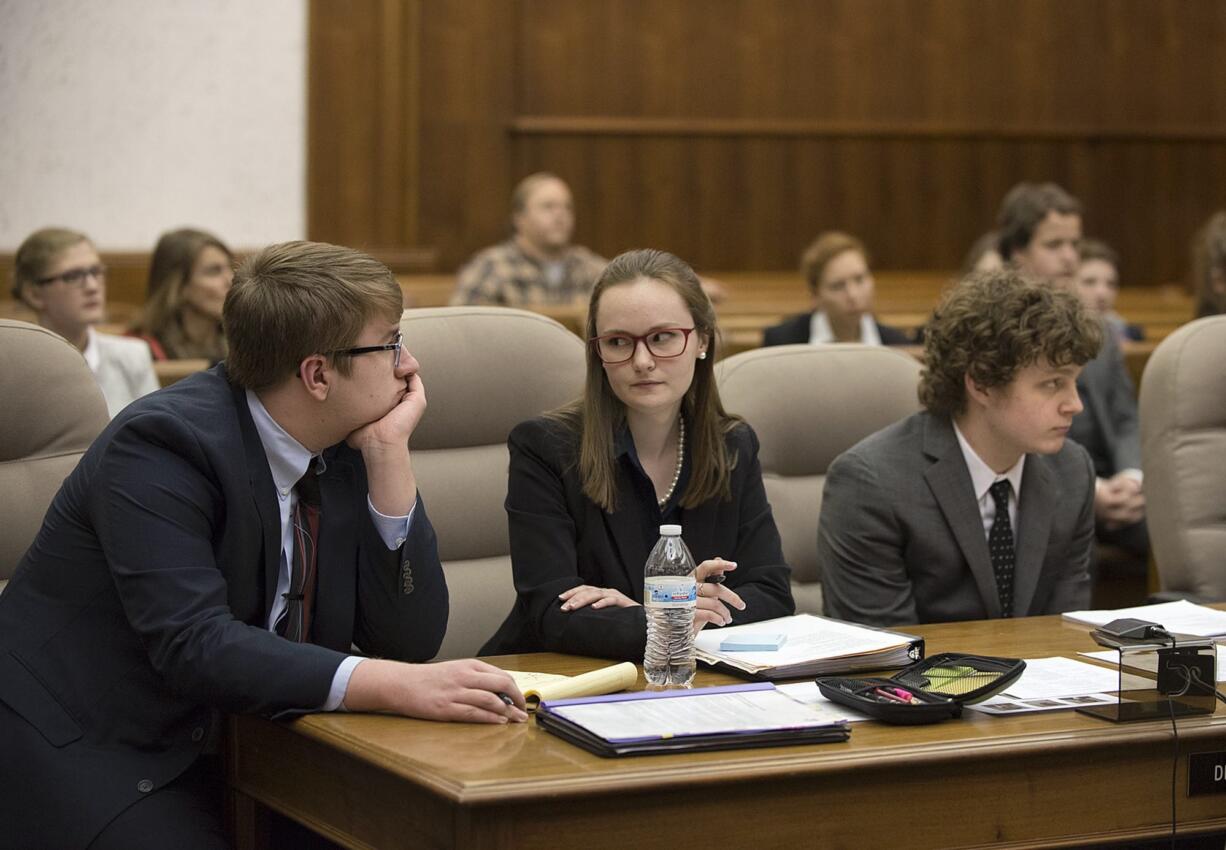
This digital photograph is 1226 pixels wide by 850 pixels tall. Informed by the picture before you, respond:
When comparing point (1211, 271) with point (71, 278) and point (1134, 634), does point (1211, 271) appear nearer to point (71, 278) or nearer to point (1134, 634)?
point (1134, 634)

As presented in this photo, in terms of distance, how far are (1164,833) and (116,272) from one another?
503 centimetres

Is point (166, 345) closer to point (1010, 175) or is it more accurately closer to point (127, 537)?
point (127, 537)

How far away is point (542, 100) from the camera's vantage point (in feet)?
22.9

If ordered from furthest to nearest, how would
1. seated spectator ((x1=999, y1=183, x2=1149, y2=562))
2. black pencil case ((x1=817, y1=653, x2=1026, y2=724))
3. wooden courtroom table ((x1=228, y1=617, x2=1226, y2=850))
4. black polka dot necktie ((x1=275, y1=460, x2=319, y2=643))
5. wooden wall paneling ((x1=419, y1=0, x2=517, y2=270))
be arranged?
wooden wall paneling ((x1=419, y1=0, x2=517, y2=270))
seated spectator ((x1=999, y1=183, x2=1149, y2=562))
black polka dot necktie ((x1=275, y1=460, x2=319, y2=643))
black pencil case ((x1=817, y1=653, x2=1026, y2=724))
wooden courtroom table ((x1=228, y1=617, x2=1226, y2=850))

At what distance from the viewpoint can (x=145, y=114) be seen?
19.7ft

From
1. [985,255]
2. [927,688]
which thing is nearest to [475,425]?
[927,688]

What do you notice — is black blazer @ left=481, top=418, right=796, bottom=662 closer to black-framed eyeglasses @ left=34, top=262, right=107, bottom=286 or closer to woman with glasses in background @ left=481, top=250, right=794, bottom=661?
woman with glasses in background @ left=481, top=250, right=794, bottom=661

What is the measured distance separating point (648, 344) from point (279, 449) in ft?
2.03

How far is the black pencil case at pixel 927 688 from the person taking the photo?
180cm

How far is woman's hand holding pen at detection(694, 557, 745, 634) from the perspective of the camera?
216 cm

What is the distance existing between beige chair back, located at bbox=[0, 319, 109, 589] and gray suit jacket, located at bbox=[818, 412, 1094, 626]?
1.24m

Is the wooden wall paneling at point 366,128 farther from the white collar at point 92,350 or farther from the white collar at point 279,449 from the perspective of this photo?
the white collar at point 279,449

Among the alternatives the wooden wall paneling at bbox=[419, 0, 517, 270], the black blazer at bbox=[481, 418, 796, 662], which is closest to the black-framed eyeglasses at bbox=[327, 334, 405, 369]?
the black blazer at bbox=[481, 418, 796, 662]

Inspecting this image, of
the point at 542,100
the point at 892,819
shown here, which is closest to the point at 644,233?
the point at 542,100
